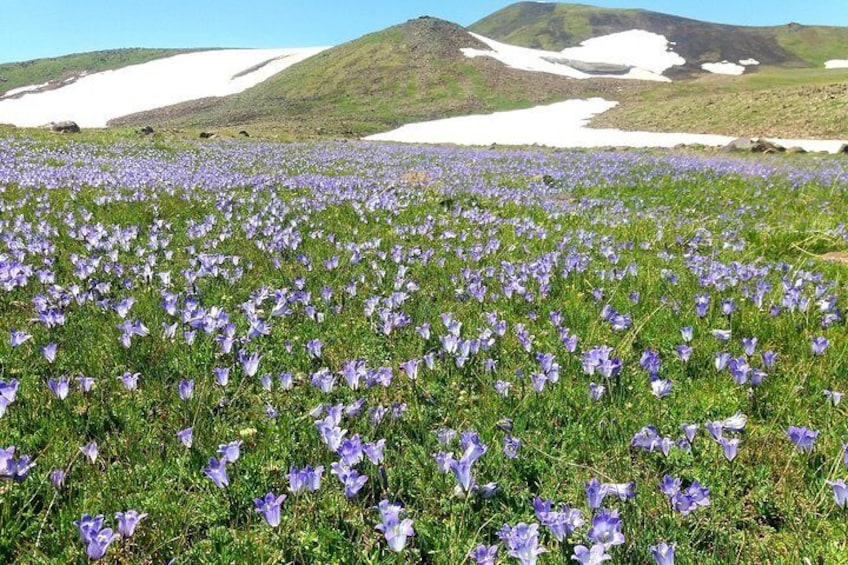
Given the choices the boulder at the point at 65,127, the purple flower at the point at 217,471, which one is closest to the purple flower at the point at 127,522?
the purple flower at the point at 217,471

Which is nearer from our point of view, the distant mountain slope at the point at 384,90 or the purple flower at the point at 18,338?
the purple flower at the point at 18,338

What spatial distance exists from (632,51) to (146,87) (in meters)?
117

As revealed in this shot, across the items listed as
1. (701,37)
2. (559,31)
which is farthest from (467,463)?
(559,31)

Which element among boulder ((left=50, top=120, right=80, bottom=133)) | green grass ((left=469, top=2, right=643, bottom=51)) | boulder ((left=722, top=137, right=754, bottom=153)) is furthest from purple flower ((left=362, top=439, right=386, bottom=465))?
green grass ((left=469, top=2, right=643, bottom=51))

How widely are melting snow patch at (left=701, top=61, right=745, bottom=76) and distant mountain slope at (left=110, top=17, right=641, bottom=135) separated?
136 feet

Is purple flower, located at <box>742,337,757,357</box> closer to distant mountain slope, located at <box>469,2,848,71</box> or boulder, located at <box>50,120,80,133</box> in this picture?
boulder, located at <box>50,120,80,133</box>

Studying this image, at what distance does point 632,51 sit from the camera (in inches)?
5586

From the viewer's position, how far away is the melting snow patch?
127 m

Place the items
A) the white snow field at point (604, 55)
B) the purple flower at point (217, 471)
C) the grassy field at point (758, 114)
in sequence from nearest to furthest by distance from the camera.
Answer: the purple flower at point (217, 471)
the grassy field at point (758, 114)
the white snow field at point (604, 55)

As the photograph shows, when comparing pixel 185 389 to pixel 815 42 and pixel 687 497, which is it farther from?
pixel 815 42

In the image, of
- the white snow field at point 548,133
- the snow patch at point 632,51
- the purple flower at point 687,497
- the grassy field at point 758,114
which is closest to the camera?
the purple flower at point 687,497

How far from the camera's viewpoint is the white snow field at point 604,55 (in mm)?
114062

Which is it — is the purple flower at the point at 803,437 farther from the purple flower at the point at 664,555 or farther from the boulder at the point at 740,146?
the boulder at the point at 740,146

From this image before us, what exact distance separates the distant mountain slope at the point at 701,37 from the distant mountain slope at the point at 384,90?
54255 millimetres
